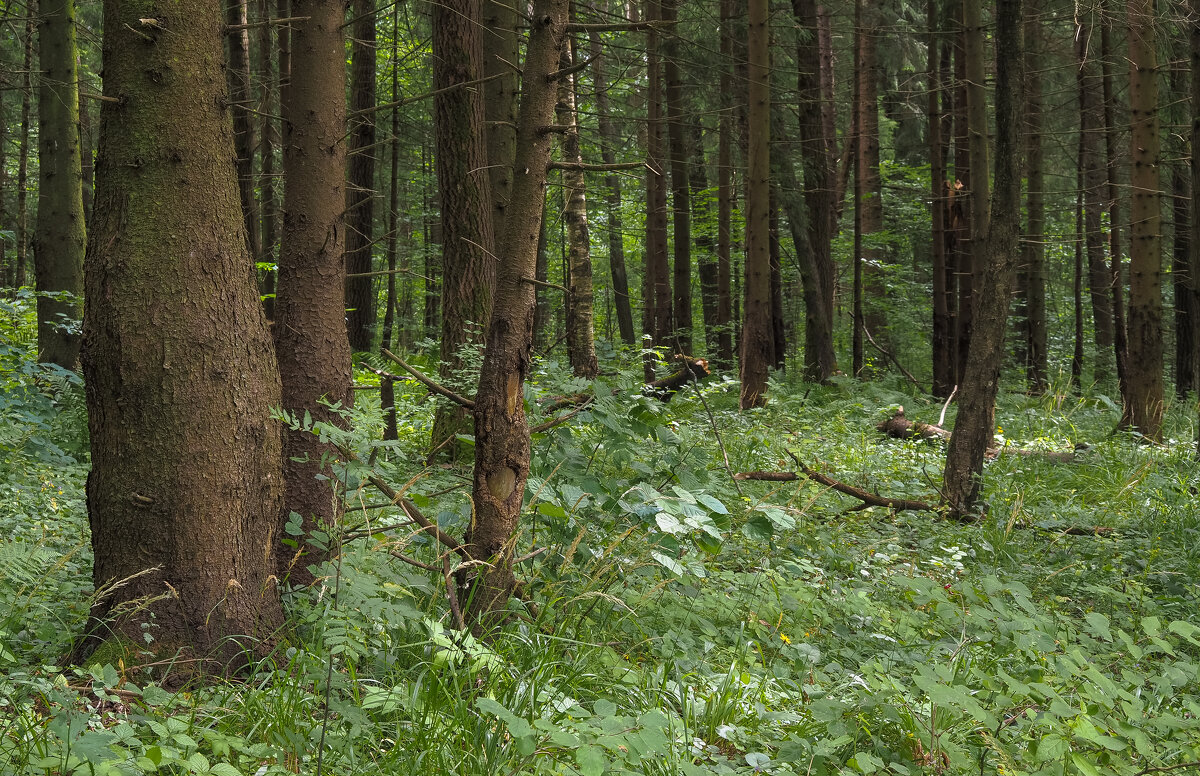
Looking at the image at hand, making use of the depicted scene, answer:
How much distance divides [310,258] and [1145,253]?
401 inches

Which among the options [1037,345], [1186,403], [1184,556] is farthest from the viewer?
[1037,345]

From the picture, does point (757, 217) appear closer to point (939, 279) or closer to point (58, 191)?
point (939, 279)

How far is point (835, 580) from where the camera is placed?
4.54 meters

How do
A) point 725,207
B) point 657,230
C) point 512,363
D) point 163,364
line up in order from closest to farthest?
point 163,364
point 512,363
point 657,230
point 725,207

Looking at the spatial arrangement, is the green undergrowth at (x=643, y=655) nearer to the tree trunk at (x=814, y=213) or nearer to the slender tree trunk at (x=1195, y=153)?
the slender tree trunk at (x=1195, y=153)

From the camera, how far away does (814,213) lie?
1515 cm

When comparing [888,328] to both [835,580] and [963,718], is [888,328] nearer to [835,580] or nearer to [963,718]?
[835,580]

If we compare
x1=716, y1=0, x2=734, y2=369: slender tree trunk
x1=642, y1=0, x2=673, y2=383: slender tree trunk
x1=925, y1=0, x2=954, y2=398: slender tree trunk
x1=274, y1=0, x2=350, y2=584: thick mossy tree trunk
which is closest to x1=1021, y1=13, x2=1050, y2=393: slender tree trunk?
x1=925, y1=0, x2=954, y2=398: slender tree trunk

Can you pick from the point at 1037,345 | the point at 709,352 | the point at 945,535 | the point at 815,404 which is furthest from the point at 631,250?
the point at 945,535

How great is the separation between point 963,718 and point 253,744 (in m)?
2.42

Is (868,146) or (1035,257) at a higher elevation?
(868,146)

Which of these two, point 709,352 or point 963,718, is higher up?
point 709,352

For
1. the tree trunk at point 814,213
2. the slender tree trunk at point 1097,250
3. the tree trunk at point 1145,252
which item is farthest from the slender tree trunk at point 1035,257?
the tree trunk at point 1145,252

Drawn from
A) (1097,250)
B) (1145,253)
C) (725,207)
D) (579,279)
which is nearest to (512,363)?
(579,279)
